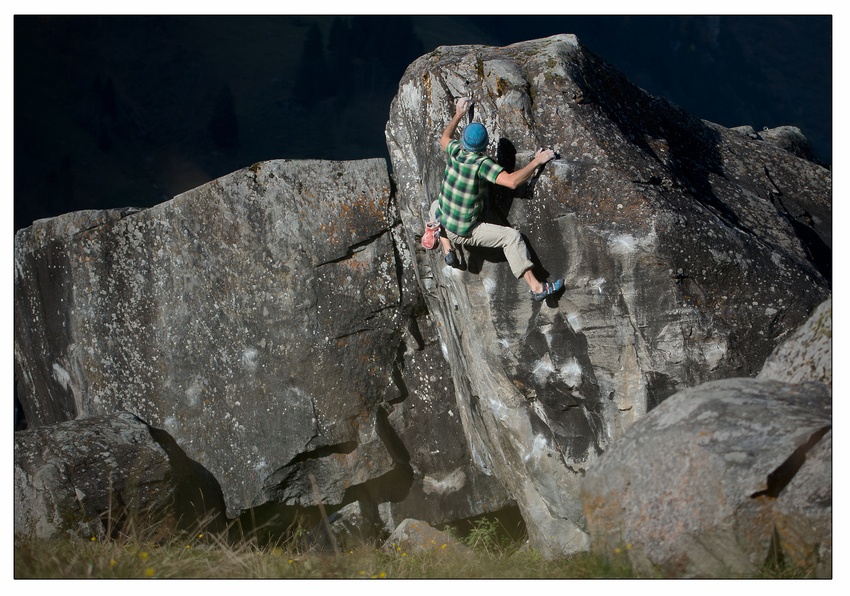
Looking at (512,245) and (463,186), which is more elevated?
(463,186)

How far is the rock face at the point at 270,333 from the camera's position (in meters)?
6.26

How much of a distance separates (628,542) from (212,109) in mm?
48346

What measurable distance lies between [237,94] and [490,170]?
154 ft

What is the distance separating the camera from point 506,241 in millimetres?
4770

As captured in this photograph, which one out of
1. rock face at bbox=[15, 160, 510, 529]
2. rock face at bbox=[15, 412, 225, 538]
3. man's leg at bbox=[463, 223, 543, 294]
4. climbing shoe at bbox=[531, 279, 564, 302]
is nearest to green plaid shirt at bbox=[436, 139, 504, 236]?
man's leg at bbox=[463, 223, 543, 294]

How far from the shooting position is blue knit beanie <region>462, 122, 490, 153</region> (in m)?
4.44

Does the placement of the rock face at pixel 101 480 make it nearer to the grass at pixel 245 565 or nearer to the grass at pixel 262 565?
the grass at pixel 262 565

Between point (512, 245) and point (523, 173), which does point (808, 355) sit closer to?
point (512, 245)

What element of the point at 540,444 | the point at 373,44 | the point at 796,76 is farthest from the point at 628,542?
the point at 373,44

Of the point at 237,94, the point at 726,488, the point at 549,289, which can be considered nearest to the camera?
the point at 726,488

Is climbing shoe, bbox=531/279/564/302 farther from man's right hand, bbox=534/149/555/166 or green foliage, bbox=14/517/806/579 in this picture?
green foliage, bbox=14/517/806/579

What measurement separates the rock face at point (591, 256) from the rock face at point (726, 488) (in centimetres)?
114

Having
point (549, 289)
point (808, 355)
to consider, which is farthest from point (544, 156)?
point (808, 355)

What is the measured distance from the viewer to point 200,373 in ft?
21.0
